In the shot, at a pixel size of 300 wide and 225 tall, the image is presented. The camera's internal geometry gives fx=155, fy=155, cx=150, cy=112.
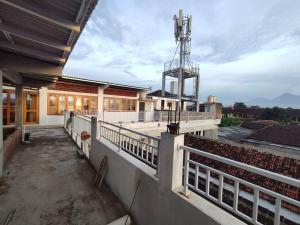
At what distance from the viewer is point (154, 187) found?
2.28 m

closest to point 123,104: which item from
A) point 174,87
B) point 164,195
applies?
point 174,87

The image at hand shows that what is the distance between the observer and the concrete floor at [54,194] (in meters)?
2.62

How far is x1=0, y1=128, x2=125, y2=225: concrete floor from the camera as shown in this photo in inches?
103

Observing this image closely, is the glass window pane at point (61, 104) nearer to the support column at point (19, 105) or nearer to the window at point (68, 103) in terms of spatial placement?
the window at point (68, 103)

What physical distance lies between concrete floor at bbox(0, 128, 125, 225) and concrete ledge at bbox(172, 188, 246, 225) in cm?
147

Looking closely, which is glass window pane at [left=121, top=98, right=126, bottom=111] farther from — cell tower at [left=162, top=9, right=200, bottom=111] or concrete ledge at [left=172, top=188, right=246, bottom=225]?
concrete ledge at [left=172, top=188, right=246, bottom=225]

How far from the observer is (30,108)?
34.3ft

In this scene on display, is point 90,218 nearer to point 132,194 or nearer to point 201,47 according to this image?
point 132,194

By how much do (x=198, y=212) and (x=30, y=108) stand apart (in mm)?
12384

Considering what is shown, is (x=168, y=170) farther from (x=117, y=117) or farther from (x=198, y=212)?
(x=117, y=117)

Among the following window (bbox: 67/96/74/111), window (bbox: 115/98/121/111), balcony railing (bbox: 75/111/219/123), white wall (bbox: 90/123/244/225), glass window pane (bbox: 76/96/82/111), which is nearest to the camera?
white wall (bbox: 90/123/244/225)

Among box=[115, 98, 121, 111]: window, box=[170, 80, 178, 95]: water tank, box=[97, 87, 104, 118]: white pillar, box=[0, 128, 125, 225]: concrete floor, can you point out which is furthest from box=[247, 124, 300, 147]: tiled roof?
box=[0, 128, 125, 225]: concrete floor

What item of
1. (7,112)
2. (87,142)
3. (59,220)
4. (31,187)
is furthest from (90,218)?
(7,112)

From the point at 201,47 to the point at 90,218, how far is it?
2189 cm
